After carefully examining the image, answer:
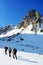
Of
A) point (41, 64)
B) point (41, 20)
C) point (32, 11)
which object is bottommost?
point (41, 64)

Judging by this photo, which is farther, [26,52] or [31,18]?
[31,18]

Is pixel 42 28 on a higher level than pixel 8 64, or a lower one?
higher

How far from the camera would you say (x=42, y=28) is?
79.1 metres

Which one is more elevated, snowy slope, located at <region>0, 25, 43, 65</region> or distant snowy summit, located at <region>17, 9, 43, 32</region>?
distant snowy summit, located at <region>17, 9, 43, 32</region>

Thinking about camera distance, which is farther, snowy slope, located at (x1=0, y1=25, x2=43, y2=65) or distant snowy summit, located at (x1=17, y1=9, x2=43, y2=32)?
distant snowy summit, located at (x1=17, y1=9, x2=43, y2=32)

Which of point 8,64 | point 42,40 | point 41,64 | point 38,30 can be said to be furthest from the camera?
point 38,30

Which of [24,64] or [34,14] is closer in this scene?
[24,64]

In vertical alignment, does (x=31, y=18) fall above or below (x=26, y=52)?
above

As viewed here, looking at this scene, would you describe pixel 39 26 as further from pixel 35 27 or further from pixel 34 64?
pixel 34 64

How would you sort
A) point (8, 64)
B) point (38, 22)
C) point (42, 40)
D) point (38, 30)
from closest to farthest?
point (8, 64) → point (42, 40) → point (38, 30) → point (38, 22)

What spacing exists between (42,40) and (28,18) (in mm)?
52307

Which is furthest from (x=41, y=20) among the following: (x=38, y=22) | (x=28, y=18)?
(x=28, y=18)

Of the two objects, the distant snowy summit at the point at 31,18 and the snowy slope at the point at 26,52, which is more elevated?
the distant snowy summit at the point at 31,18

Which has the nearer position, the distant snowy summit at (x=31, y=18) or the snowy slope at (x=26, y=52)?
the snowy slope at (x=26, y=52)
